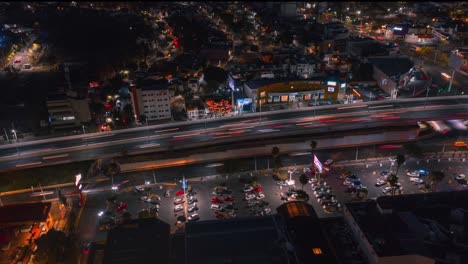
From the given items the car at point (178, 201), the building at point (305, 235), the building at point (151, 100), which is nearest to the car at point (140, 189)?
the car at point (178, 201)

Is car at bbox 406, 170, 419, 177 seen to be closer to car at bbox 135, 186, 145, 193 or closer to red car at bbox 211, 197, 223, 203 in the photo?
red car at bbox 211, 197, 223, 203

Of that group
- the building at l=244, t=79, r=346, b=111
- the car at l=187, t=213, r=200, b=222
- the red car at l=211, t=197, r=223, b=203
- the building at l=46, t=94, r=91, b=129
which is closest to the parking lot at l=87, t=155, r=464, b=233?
the red car at l=211, t=197, r=223, b=203

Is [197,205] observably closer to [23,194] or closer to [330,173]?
[330,173]

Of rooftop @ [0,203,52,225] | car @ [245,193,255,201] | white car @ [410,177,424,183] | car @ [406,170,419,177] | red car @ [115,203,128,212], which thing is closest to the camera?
rooftop @ [0,203,52,225]

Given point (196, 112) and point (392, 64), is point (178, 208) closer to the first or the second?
point (196, 112)

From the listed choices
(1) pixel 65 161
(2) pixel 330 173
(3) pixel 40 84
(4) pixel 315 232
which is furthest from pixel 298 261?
(3) pixel 40 84

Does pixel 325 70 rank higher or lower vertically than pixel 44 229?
higher

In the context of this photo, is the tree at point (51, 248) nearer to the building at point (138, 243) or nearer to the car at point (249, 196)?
the building at point (138, 243)
